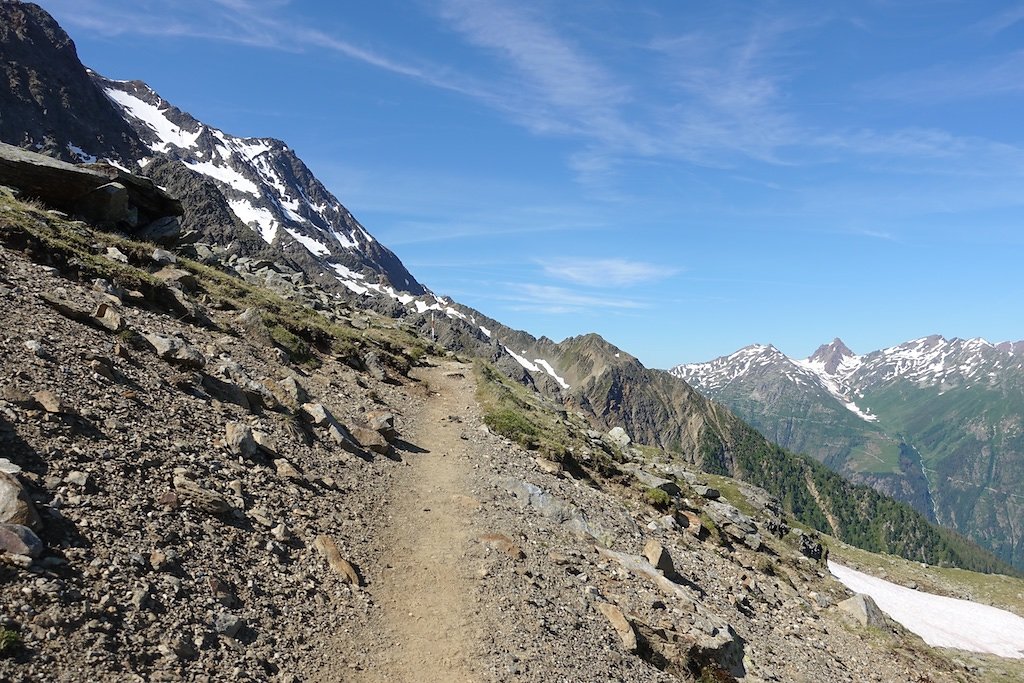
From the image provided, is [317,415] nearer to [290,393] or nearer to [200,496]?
[290,393]

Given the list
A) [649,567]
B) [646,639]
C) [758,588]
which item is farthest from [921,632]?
[646,639]

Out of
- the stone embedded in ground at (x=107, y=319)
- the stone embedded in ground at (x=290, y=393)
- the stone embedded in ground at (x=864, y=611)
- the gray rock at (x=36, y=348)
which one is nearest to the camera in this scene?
the gray rock at (x=36, y=348)

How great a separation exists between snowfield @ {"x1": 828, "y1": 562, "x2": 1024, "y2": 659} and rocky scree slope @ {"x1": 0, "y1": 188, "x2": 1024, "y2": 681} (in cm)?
2576

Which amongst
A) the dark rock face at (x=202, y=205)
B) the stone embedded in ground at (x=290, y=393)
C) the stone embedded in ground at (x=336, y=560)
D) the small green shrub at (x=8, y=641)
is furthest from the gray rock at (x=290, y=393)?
the dark rock face at (x=202, y=205)

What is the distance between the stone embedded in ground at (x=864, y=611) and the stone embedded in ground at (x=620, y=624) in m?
16.8

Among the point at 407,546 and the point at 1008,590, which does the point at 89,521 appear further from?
the point at 1008,590

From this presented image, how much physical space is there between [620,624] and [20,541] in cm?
1220

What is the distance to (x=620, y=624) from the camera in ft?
46.1

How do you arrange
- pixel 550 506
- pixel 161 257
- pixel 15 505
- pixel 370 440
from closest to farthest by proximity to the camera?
pixel 15 505 < pixel 550 506 < pixel 370 440 < pixel 161 257

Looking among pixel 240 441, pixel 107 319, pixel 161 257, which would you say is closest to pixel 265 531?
pixel 240 441

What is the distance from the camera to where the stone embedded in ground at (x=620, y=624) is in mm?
13633

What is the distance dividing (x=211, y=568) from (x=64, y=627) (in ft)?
8.75

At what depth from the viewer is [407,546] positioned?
1448 centimetres

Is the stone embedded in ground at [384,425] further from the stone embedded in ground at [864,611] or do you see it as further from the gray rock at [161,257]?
the stone embedded in ground at [864,611]
